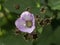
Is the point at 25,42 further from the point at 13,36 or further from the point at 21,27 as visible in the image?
the point at 21,27

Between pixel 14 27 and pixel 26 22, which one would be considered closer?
pixel 26 22

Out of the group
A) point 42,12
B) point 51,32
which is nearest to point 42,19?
point 42,12

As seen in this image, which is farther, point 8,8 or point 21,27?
point 8,8

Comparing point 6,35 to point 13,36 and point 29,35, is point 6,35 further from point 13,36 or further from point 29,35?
point 29,35

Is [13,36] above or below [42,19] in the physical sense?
below

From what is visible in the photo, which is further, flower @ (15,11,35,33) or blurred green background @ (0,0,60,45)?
blurred green background @ (0,0,60,45)

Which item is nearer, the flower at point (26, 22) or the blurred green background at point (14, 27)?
the flower at point (26, 22)

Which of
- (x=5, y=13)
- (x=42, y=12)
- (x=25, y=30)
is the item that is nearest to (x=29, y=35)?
(x=25, y=30)
